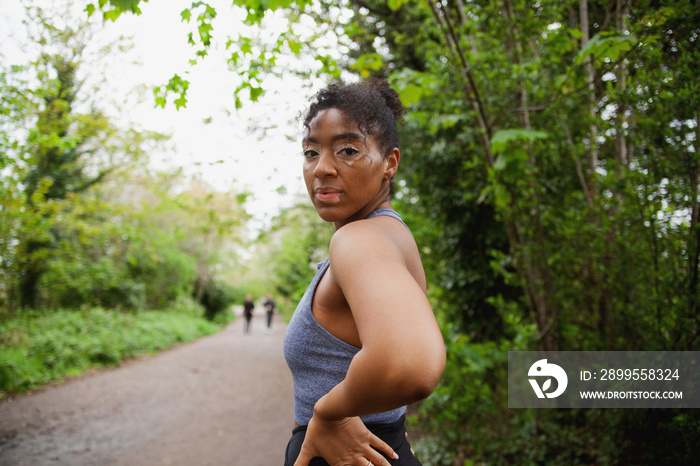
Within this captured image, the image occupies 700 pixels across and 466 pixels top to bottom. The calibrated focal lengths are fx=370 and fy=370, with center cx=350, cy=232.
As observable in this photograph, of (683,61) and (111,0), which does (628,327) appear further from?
(111,0)

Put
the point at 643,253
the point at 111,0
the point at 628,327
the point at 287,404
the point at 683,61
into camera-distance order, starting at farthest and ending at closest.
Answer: the point at 287,404 < the point at 628,327 < the point at 643,253 < the point at 683,61 < the point at 111,0

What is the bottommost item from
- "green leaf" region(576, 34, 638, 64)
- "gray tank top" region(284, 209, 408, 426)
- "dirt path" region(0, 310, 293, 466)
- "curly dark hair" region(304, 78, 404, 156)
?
"dirt path" region(0, 310, 293, 466)

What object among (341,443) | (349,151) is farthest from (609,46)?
(341,443)

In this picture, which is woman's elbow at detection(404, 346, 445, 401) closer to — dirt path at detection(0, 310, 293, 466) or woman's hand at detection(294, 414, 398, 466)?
woman's hand at detection(294, 414, 398, 466)

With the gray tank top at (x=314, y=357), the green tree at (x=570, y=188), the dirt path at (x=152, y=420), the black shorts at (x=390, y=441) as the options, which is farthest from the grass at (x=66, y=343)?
the gray tank top at (x=314, y=357)

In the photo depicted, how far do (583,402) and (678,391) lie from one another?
1.01 metres

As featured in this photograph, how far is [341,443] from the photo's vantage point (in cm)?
99

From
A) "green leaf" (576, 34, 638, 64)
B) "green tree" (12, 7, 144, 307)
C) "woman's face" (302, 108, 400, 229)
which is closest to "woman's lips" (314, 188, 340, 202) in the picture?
"woman's face" (302, 108, 400, 229)

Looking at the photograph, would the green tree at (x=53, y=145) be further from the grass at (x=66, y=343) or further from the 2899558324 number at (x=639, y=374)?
the 2899558324 number at (x=639, y=374)

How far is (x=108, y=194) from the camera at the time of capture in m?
14.9

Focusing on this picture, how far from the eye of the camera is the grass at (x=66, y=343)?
716 cm

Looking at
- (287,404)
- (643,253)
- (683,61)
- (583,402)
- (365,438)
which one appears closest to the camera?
(365,438)

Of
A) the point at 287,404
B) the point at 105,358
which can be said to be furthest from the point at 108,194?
the point at 287,404

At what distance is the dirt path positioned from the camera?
16.5 ft
